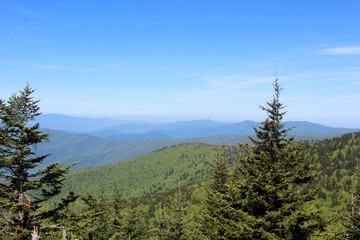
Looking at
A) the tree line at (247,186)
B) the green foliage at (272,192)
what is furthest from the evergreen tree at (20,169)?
the green foliage at (272,192)

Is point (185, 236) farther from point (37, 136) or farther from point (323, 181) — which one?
point (323, 181)

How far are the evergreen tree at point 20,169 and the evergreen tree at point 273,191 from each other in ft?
37.0

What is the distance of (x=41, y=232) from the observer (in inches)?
822

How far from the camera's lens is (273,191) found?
18.8 meters

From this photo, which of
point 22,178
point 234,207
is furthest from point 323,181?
point 22,178

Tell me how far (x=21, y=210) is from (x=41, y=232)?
2133 mm

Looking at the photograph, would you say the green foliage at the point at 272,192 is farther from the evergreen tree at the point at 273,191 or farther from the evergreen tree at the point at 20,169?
the evergreen tree at the point at 20,169

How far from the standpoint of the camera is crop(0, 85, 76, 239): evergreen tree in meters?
19.4

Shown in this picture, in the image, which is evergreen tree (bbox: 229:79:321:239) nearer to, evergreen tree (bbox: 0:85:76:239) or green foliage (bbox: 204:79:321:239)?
green foliage (bbox: 204:79:321:239)

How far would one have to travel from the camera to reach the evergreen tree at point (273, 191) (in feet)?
59.7

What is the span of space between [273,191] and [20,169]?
1524 centimetres

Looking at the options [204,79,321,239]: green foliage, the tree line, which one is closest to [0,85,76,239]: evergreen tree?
the tree line

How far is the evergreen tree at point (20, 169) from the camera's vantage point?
19438 mm

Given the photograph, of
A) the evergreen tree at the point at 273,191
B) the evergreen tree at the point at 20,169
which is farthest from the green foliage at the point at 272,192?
the evergreen tree at the point at 20,169
